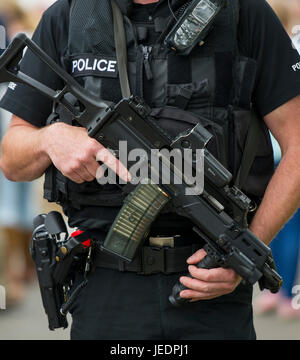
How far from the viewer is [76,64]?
1.97m

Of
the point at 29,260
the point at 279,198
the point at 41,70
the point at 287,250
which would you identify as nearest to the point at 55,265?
the point at 41,70

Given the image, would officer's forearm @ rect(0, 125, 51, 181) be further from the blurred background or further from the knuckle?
the blurred background

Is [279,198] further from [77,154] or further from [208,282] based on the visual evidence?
[77,154]

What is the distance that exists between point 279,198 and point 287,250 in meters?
2.26

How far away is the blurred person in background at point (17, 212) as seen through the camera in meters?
4.42

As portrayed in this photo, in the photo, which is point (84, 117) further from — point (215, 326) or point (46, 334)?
point (46, 334)

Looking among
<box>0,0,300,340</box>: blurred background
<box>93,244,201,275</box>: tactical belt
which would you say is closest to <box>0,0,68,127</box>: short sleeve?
<box>93,244,201,275</box>: tactical belt

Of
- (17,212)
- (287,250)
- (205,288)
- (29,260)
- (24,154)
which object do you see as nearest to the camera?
(205,288)

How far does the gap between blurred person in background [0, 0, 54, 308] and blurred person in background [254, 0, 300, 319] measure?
1.59 m

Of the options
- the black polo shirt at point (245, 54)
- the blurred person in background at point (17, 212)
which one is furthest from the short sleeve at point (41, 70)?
the blurred person in background at point (17, 212)

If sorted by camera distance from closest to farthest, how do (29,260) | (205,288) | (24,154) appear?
(205,288), (24,154), (29,260)

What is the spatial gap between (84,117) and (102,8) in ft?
1.15

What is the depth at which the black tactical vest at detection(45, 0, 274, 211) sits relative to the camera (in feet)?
6.27

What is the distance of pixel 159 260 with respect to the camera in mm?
1918
